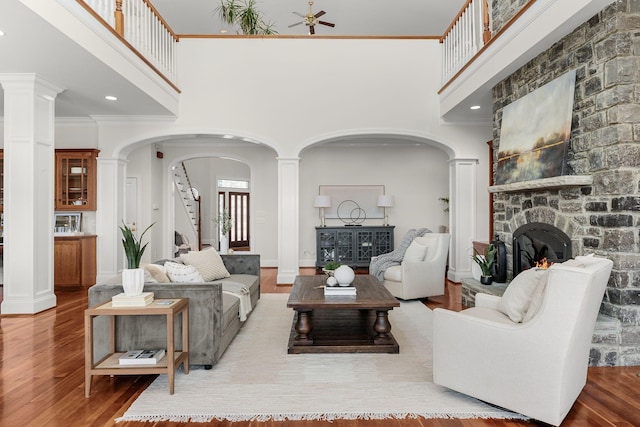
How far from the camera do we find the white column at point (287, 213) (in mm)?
6863

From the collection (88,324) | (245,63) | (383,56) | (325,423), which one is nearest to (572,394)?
(325,423)

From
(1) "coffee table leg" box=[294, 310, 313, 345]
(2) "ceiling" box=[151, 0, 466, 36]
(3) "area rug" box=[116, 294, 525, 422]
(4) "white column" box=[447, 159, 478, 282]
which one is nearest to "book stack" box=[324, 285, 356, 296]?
(1) "coffee table leg" box=[294, 310, 313, 345]

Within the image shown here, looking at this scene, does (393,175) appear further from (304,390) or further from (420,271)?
(304,390)

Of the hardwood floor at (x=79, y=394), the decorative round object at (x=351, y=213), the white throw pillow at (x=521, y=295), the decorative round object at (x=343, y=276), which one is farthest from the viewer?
the decorative round object at (x=351, y=213)

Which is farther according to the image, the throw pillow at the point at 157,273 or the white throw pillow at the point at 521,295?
the throw pillow at the point at 157,273

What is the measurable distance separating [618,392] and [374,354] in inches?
64.8

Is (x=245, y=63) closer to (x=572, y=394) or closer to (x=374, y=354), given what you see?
(x=374, y=354)

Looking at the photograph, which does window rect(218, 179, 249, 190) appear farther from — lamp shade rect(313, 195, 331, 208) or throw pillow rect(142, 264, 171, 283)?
throw pillow rect(142, 264, 171, 283)

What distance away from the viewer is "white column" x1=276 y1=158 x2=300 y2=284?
6863mm

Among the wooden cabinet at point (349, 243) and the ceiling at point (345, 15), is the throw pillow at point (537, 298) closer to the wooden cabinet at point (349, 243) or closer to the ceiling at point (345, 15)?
the wooden cabinet at point (349, 243)

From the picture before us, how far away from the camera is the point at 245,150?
360 inches

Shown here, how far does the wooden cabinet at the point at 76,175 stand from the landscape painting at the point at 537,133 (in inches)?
241

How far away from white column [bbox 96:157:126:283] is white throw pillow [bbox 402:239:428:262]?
15.3 feet

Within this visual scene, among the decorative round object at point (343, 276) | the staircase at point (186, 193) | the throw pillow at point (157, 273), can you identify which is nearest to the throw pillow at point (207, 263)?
the throw pillow at point (157, 273)
